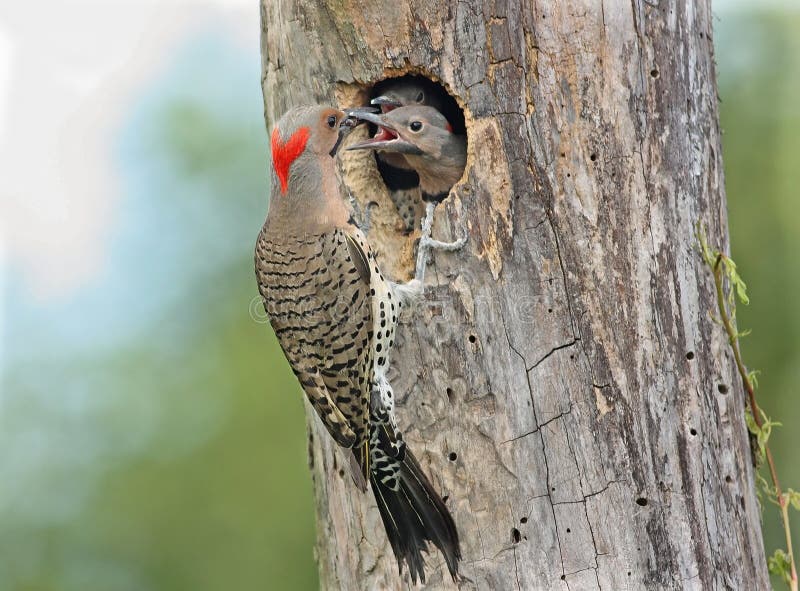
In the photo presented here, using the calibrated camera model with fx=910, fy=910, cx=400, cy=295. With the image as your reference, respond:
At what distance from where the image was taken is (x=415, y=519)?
3.02 m

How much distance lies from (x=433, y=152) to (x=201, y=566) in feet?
12.2

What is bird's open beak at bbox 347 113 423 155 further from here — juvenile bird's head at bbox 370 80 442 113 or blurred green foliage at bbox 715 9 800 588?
blurred green foliage at bbox 715 9 800 588

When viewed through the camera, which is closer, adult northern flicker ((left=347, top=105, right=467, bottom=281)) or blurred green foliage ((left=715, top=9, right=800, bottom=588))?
adult northern flicker ((left=347, top=105, right=467, bottom=281))

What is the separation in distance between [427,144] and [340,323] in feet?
2.69

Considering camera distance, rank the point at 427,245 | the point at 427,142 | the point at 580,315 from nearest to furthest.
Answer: the point at 580,315, the point at 427,245, the point at 427,142

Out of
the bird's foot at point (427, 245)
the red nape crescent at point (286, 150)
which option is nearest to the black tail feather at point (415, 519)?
the bird's foot at point (427, 245)

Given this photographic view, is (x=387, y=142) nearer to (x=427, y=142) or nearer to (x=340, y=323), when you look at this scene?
(x=427, y=142)

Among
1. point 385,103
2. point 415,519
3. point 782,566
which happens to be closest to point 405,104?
point 385,103

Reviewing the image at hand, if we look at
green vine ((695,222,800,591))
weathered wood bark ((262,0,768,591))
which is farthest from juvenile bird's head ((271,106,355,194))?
green vine ((695,222,800,591))

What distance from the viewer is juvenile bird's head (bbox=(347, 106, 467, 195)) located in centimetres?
345

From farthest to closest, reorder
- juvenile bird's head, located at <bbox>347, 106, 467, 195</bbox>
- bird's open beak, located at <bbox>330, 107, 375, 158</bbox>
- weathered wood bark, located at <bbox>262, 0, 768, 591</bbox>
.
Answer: juvenile bird's head, located at <bbox>347, 106, 467, 195</bbox> < bird's open beak, located at <bbox>330, 107, 375, 158</bbox> < weathered wood bark, located at <bbox>262, 0, 768, 591</bbox>

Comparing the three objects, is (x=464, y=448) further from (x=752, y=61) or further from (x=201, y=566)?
(x=752, y=61)

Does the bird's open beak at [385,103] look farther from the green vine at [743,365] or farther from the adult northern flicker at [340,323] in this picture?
the green vine at [743,365]

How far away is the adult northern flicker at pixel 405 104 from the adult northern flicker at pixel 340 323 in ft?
0.88
